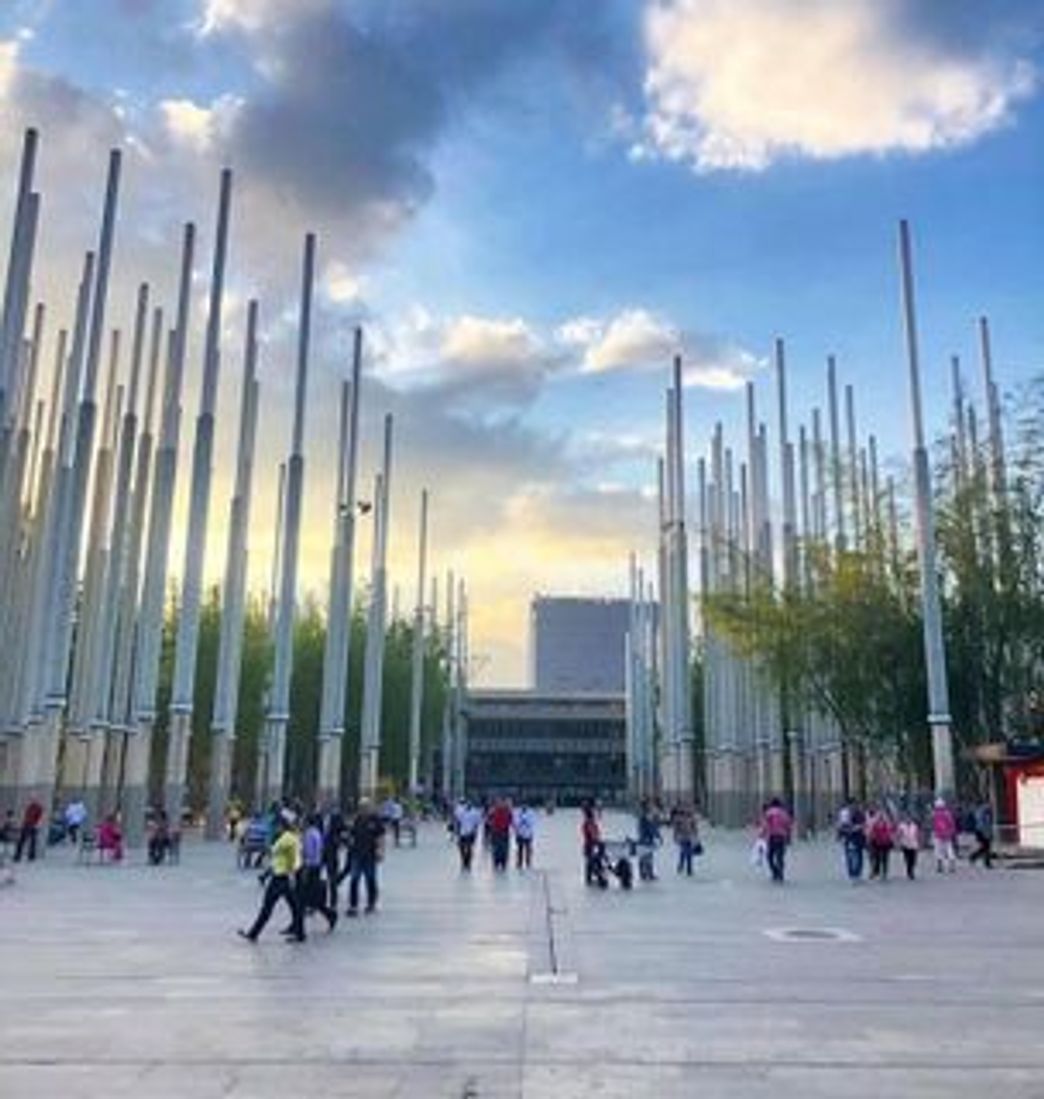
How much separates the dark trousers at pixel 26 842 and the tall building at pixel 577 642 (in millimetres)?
128573

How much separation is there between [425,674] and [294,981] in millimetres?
66784

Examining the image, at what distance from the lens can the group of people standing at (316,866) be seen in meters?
15.7

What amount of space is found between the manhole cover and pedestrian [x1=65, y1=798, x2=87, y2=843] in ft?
82.0

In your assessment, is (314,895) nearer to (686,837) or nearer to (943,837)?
(686,837)

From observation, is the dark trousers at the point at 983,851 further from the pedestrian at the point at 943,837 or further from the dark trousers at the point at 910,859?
the dark trousers at the point at 910,859

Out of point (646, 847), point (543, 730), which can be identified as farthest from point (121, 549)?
point (543, 730)

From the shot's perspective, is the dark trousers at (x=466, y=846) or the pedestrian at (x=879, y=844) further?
the dark trousers at (x=466, y=846)

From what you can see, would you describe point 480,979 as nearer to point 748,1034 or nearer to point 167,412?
point 748,1034

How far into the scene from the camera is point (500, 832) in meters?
29.9

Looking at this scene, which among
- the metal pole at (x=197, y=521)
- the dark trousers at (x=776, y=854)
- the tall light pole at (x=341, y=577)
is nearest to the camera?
the dark trousers at (x=776, y=854)

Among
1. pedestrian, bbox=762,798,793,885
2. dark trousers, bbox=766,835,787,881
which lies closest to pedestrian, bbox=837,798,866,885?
pedestrian, bbox=762,798,793,885

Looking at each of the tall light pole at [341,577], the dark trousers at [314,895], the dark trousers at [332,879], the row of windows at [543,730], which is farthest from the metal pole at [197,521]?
the row of windows at [543,730]

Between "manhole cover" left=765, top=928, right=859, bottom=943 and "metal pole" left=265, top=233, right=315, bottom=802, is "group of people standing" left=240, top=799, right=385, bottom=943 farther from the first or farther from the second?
"metal pole" left=265, top=233, right=315, bottom=802

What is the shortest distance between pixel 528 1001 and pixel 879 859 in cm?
1767
